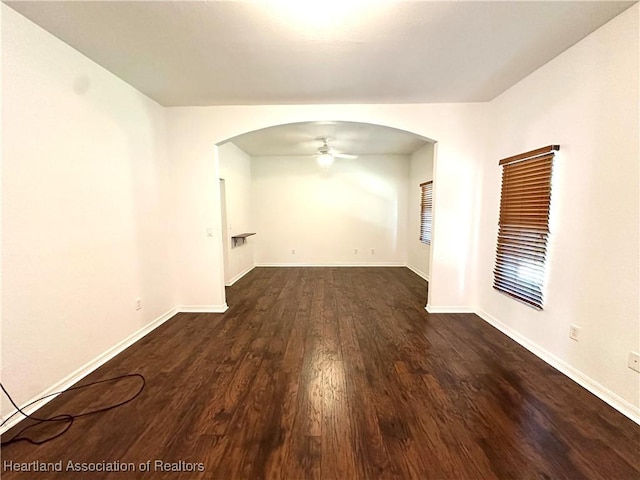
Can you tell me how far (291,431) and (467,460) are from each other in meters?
1.02

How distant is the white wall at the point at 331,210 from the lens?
→ 6.45 m

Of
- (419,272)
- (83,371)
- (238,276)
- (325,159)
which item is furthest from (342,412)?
(419,272)

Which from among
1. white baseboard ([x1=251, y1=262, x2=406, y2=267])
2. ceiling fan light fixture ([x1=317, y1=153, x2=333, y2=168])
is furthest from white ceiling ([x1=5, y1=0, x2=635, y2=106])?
white baseboard ([x1=251, y1=262, x2=406, y2=267])

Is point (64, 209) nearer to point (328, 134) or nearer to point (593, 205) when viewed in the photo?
point (328, 134)

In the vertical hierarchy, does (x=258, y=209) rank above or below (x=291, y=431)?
above

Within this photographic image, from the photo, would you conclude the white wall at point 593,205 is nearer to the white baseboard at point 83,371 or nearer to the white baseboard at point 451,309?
the white baseboard at point 451,309

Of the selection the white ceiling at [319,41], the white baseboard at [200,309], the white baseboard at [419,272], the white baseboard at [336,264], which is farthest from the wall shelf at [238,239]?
the white baseboard at [419,272]

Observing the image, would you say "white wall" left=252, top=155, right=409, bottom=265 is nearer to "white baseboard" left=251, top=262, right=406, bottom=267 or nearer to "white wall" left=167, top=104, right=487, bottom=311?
"white baseboard" left=251, top=262, right=406, bottom=267

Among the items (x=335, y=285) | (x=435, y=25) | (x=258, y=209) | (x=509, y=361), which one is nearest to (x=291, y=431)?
(x=509, y=361)

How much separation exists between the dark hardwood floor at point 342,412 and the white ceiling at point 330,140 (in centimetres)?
291

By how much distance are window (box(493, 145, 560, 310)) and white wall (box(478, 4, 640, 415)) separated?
9 centimetres

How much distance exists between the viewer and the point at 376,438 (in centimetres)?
158

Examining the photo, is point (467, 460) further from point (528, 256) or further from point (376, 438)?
point (528, 256)

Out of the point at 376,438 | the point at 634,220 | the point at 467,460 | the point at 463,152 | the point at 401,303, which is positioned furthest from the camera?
the point at 401,303
